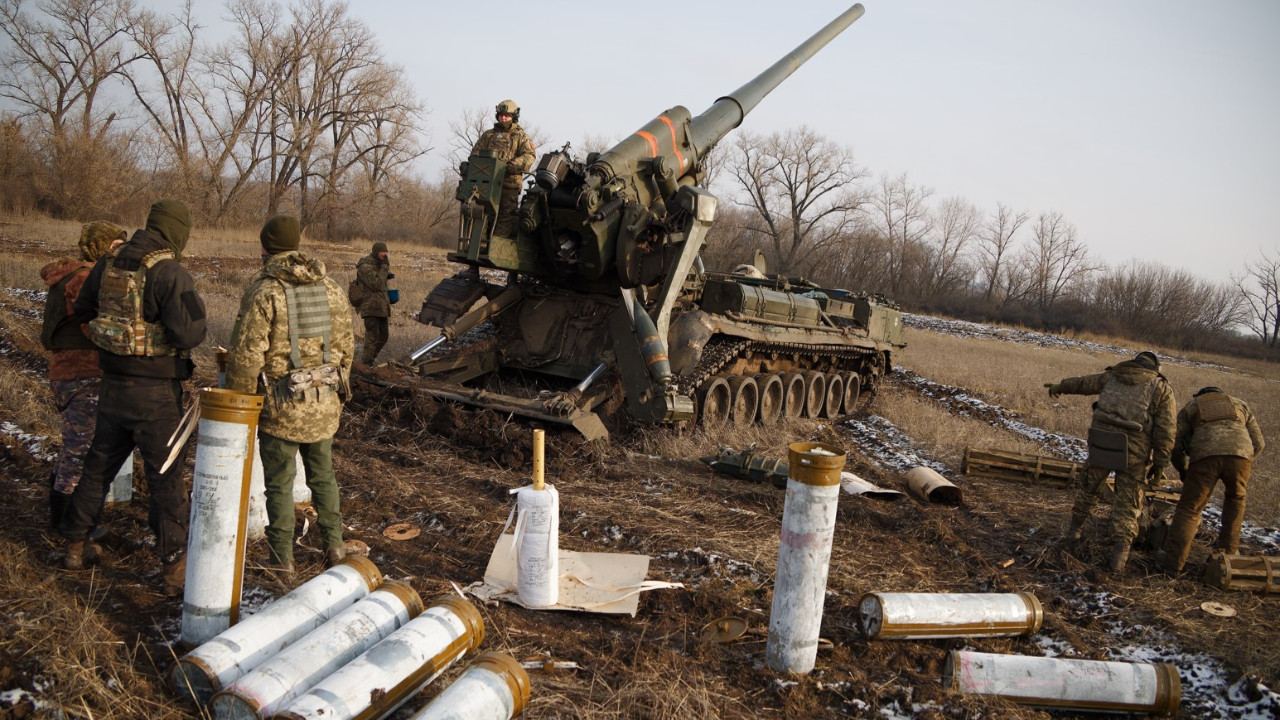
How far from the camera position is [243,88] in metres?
37.2

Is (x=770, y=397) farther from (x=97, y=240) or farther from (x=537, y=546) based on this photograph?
(x=97, y=240)

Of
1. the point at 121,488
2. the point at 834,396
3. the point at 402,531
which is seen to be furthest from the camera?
the point at 834,396

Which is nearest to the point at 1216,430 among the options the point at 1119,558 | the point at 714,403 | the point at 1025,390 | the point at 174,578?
the point at 1119,558

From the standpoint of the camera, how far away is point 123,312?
4.38m

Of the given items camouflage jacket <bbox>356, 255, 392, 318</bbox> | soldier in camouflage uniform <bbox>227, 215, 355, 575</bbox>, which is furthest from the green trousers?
camouflage jacket <bbox>356, 255, 392, 318</bbox>

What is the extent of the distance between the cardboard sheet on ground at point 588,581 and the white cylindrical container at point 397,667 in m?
0.87

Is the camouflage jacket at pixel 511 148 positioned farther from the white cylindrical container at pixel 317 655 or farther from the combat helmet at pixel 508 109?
the white cylindrical container at pixel 317 655

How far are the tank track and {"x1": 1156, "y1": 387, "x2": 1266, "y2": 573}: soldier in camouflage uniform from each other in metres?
4.17

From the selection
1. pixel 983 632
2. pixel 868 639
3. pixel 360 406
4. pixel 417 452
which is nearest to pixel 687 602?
pixel 868 639

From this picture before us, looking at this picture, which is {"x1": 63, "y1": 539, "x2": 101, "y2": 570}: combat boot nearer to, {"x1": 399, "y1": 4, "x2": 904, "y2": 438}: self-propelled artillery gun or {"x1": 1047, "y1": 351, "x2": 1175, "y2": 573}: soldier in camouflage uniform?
{"x1": 399, "y1": 4, "x2": 904, "y2": 438}: self-propelled artillery gun

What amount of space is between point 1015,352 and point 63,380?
84.0 feet

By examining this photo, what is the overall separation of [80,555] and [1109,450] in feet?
21.9

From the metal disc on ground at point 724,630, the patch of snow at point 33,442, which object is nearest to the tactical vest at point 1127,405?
the metal disc on ground at point 724,630

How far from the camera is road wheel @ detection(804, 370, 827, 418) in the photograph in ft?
37.4
